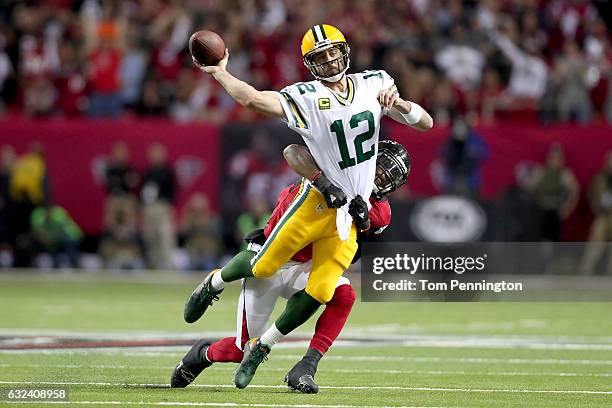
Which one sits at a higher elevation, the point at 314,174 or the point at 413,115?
the point at 413,115

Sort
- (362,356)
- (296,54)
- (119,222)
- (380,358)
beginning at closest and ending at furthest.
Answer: (380,358)
(362,356)
(119,222)
(296,54)

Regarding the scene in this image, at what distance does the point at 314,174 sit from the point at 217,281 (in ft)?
3.01

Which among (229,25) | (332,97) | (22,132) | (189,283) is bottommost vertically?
(189,283)

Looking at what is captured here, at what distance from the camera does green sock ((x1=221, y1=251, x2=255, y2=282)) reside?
7.94 metres

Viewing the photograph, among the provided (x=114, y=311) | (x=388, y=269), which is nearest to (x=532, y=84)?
(x=388, y=269)

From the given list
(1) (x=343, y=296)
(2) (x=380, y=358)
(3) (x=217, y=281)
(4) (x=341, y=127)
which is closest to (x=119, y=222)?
(2) (x=380, y=358)

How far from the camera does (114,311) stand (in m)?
14.2

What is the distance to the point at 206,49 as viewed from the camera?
764 centimetres

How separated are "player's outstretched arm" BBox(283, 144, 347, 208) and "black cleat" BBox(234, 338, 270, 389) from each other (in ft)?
2.91

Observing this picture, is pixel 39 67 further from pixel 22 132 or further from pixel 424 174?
pixel 424 174

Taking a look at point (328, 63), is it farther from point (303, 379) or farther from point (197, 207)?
point (197, 207)

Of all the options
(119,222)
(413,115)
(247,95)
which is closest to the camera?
(247,95)

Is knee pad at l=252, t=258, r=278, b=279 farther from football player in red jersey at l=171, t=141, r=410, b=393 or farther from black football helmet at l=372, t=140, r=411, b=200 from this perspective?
black football helmet at l=372, t=140, r=411, b=200

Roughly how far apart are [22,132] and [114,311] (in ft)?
22.1
